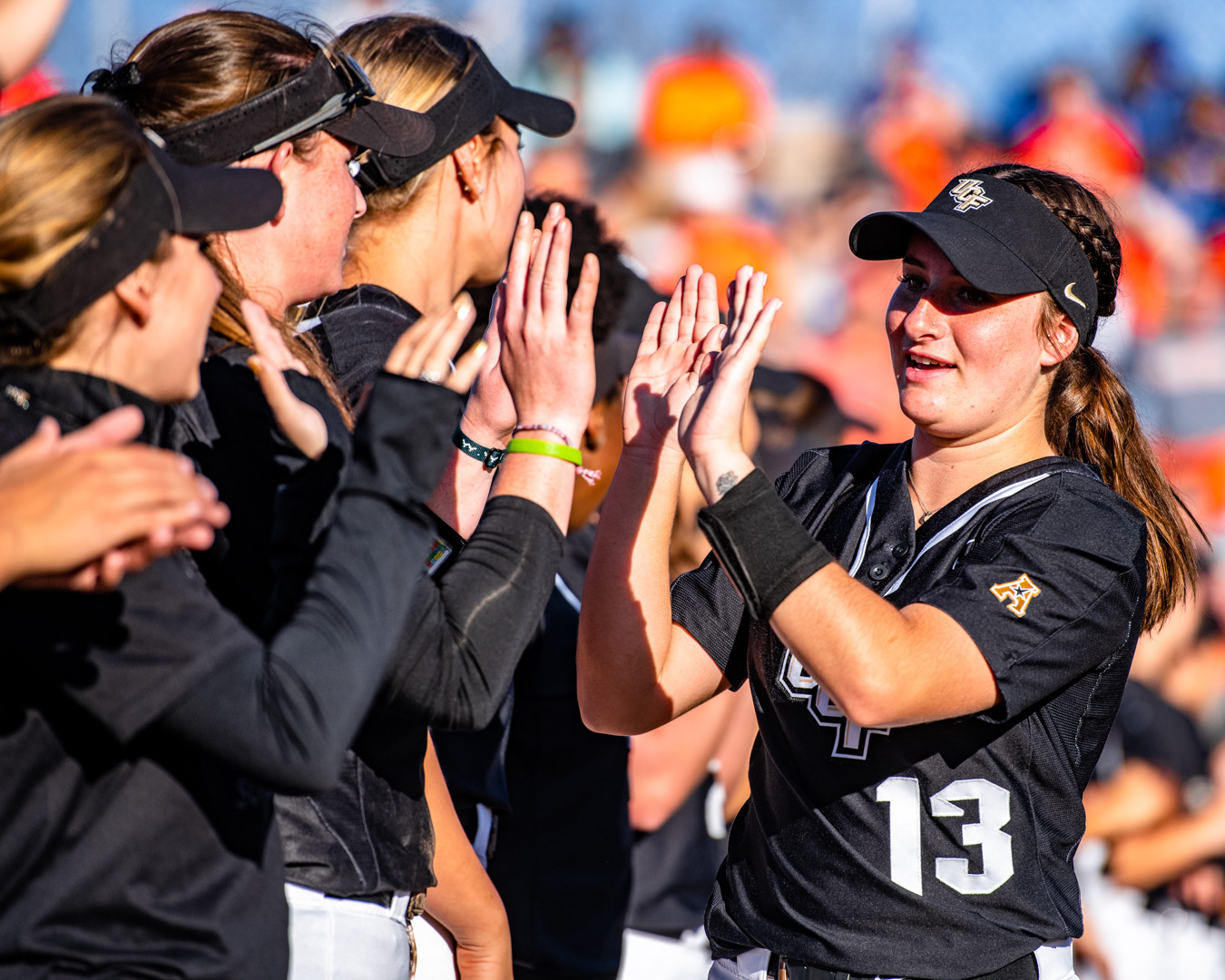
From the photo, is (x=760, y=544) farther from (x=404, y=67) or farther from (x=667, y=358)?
(x=404, y=67)

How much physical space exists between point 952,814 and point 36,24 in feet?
6.67

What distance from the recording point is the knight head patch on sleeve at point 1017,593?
194 cm

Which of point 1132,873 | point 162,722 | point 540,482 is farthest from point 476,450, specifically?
point 1132,873

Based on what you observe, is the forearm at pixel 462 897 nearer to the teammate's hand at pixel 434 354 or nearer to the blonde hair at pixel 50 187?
the teammate's hand at pixel 434 354

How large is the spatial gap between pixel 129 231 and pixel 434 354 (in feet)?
1.27

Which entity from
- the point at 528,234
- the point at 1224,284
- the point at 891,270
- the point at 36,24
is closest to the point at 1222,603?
the point at 891,270

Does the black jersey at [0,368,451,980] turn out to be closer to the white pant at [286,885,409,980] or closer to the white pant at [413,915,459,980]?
the white pant at [286,885,409,980]

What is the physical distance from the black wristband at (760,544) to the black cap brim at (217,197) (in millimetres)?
757

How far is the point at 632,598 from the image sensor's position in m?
2.26

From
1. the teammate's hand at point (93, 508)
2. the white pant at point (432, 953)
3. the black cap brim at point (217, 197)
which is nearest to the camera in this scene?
the teammate's hand at point (93, 508)

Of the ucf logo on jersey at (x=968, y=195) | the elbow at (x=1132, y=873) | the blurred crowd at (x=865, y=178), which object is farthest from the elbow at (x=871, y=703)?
the blurred crowd at (x=865, y=178)

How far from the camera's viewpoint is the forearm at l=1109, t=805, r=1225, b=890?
5.39m

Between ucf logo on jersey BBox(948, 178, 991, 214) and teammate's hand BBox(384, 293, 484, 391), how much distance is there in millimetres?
1066

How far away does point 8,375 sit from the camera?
1.44m
